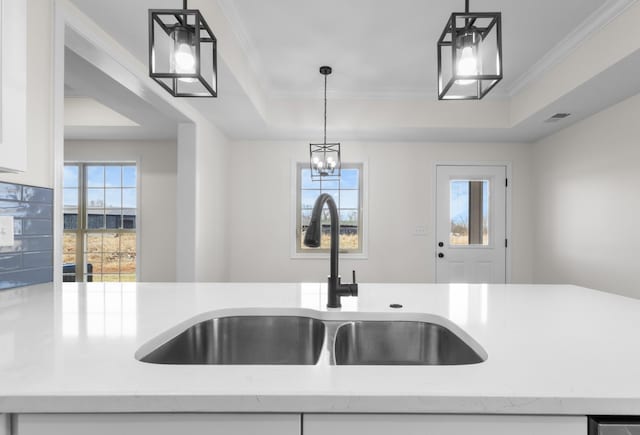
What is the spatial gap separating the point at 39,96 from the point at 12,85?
2.08 feet

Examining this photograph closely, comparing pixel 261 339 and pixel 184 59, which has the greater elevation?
pixel 184 59

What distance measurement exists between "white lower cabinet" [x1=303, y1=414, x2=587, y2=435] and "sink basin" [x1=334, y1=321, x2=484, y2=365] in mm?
462

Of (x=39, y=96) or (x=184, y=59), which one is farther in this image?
(x=39, y=96)

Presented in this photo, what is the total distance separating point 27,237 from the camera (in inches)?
52.3

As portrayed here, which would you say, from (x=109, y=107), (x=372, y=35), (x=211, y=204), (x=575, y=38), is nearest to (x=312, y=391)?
(x=372, y=35)

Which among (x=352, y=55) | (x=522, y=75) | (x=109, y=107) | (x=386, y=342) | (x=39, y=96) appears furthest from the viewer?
(x=522, y=75)

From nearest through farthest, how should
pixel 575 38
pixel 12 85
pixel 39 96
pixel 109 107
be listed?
pixel 12 85
pixel 39 96
pixel 575 38
pixel 109 107

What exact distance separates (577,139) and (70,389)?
4610 mm

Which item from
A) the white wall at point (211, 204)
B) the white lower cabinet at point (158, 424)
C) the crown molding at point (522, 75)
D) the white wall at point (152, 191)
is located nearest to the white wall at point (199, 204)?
the white wall at point (211, 204)

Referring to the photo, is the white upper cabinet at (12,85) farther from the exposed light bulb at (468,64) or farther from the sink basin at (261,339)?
the exposed light bulb at (468,64)

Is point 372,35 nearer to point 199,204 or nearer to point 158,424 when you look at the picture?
point 199,204

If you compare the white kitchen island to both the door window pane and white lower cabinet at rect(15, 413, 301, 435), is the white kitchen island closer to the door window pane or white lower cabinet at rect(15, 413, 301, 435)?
white lower cabinet at rect(15, 413, 301, 435)

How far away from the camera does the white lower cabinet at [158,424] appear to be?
1.82ft

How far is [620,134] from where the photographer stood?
3.11 meters
